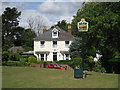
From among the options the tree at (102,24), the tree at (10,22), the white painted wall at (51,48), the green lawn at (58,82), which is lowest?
the green lawn at (58,82)

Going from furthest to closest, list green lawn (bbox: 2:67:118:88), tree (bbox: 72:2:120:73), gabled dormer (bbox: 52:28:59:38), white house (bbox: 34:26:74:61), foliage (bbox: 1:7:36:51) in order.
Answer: foliage (bbox: 1:7:36:51) < gabled dormer (bbox: 52:28:59:38) < white house (bbox: 34:26:74:61) < tree (bbox: 72:2:120:73) < green lawn (bbox: 2:67:118:88)

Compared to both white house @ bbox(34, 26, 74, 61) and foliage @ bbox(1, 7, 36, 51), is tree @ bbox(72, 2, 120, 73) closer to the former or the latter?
white house @ bbox(34, 26, 74, 61)

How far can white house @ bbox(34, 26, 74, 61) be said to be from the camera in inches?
1836

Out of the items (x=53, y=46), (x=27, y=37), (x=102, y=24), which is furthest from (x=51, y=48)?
(x=102, y=24)

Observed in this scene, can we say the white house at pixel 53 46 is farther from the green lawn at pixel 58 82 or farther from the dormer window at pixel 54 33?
the green lawn at pixel 58 82

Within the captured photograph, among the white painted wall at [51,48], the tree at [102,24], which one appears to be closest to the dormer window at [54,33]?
the white painted wall at [51,48]

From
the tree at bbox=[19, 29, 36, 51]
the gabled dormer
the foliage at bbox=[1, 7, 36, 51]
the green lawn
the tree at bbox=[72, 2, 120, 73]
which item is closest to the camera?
the green lawn

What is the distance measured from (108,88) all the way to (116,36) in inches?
430

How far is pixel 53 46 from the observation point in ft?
155

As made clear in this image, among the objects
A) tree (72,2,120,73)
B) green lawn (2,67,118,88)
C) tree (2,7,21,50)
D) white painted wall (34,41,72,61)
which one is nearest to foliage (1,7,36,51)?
tree (2,7,21,50)

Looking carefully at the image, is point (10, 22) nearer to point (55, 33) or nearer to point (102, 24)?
point (55, 33)

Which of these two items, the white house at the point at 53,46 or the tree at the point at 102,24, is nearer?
the tree at the point at 102,24

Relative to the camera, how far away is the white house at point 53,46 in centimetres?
4663

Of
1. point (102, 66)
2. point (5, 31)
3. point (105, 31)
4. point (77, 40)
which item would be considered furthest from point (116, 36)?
point (5, 31)
